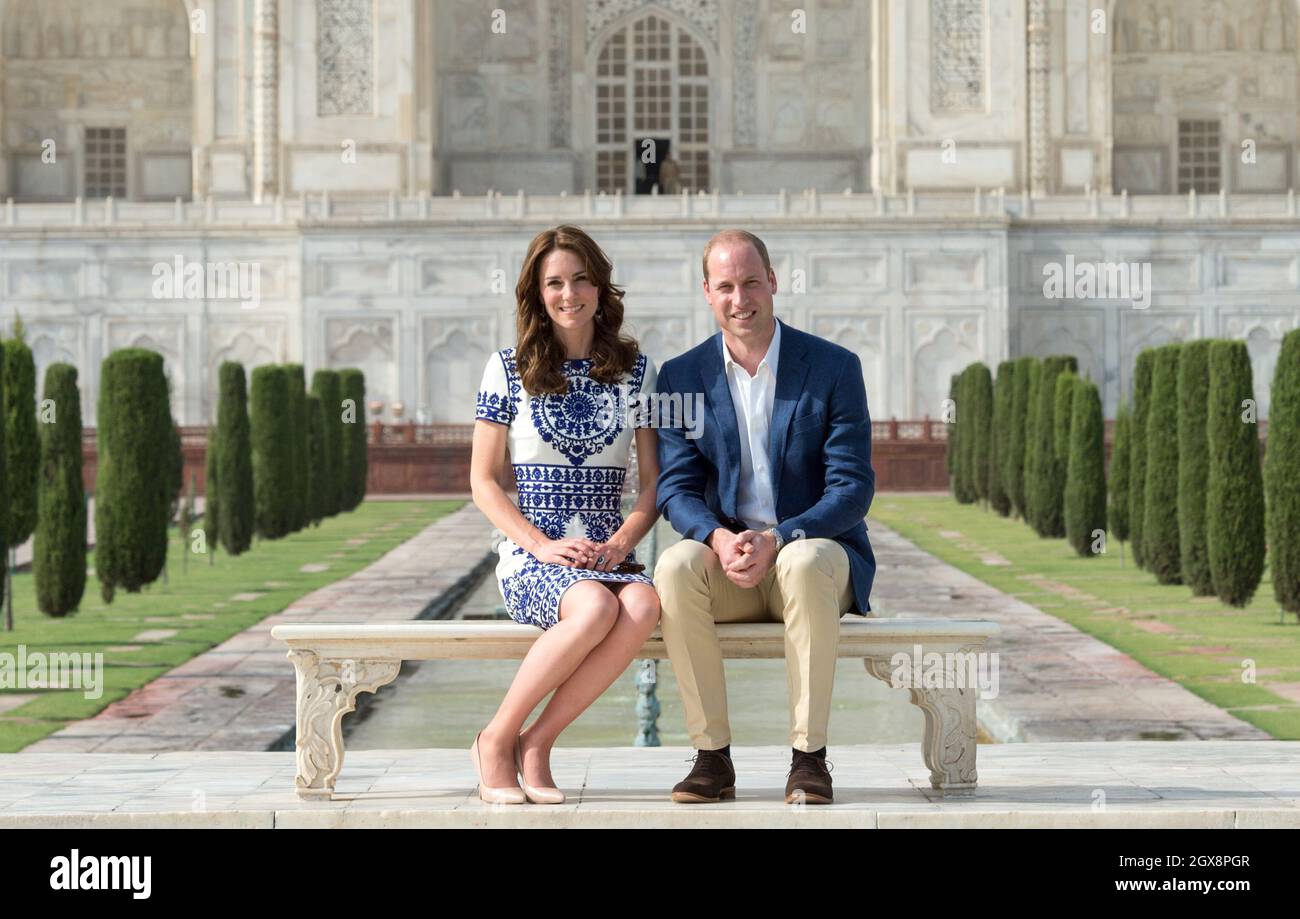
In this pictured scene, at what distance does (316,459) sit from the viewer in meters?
22.6

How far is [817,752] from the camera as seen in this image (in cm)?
538

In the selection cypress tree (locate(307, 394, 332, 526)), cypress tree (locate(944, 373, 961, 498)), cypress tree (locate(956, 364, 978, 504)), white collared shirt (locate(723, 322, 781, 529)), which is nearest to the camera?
white collared shirt (locate(723, 322, 781, 529))

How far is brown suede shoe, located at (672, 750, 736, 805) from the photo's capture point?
5.36 metres

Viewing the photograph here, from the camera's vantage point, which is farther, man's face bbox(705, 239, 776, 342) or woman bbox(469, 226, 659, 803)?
man's face bbox(705, 239, 776, 342)

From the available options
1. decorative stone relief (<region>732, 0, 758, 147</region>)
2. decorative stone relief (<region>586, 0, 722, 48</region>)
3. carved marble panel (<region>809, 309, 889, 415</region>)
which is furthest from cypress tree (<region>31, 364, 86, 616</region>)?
decorative stone relief (<region>586, 0, 722, 48</region>)

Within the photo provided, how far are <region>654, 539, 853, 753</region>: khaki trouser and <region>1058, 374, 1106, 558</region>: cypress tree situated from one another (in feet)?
42.8

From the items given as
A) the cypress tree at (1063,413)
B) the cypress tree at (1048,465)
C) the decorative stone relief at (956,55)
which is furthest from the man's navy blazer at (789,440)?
the decorative stone relief at (956,55)

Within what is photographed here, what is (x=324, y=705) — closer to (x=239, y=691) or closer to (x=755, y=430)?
(x=755, y=430)

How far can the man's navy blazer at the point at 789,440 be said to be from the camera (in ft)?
18.6

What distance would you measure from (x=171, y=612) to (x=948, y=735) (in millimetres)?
8628

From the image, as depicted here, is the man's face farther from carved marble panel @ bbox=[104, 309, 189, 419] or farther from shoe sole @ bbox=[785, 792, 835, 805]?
carved marble panel @ bbox=[104, 309, 189, 419]

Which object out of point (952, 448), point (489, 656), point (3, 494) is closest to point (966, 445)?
point (952, 448)
